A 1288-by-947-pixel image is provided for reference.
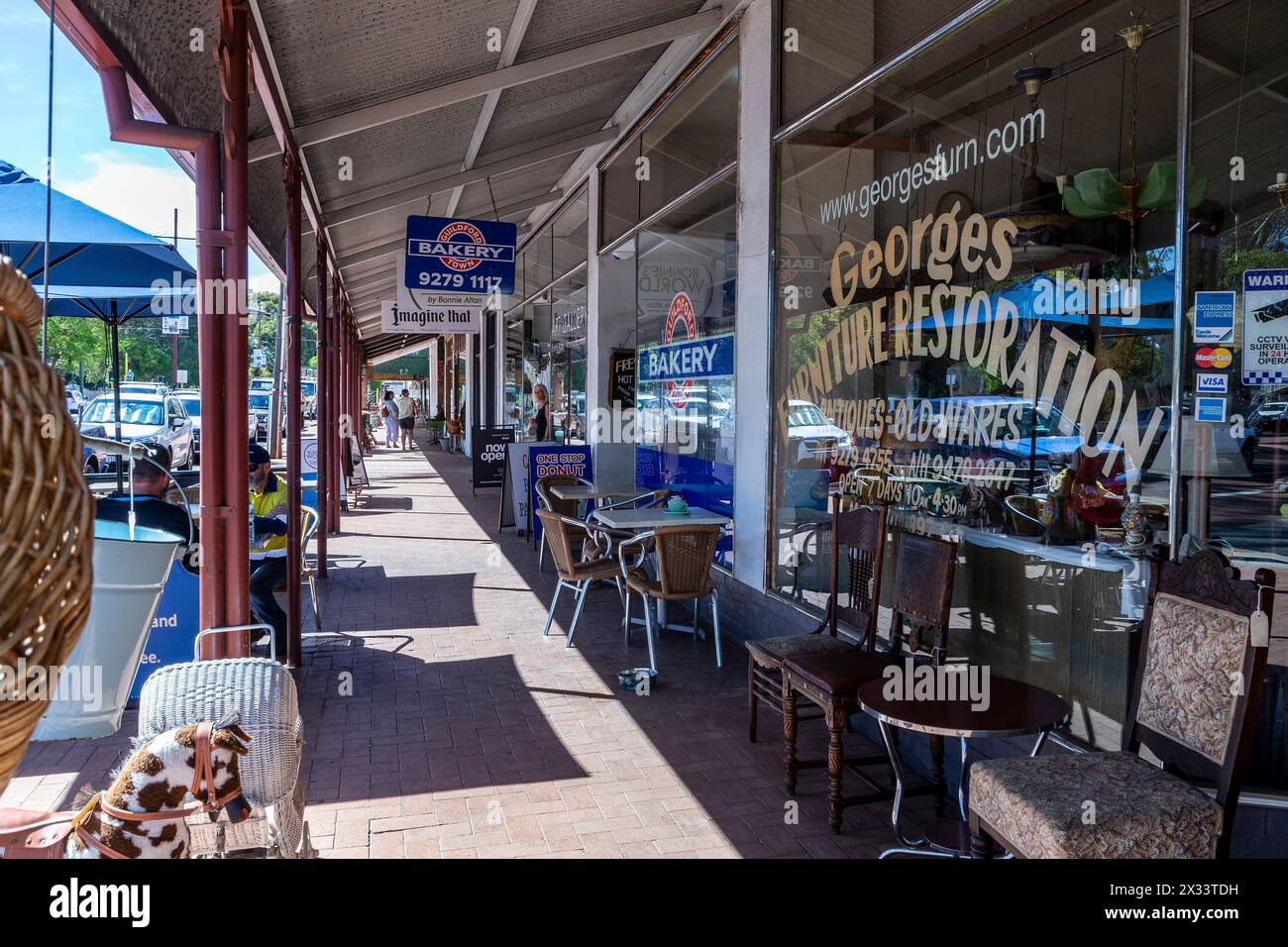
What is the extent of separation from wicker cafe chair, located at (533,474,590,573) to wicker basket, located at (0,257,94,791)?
731 cm

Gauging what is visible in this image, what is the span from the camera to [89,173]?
321 centimetres

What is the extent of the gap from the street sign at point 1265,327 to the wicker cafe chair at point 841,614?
1624mm

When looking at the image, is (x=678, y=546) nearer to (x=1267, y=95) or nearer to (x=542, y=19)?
(x=542, y=19)

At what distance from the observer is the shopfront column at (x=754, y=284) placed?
20.6 feet

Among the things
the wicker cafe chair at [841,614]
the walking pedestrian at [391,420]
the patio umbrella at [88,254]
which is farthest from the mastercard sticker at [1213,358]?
the walking pedestrian at [391,420]

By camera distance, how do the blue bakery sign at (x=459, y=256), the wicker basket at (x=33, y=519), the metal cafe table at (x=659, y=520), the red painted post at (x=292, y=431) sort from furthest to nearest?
1. the blue bakery sign at (x=459, y=256)
2. the metal cafe table at (x=659, y=520)
3. the red painted post at (x=292, y=431)
4. the wicker basket at (x=33, y=519)

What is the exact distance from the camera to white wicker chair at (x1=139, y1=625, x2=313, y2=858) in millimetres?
2506

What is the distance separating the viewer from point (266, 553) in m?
6.00

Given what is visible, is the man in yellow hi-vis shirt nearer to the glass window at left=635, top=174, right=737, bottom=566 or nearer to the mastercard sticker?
the glass window at left=635, top=174, right=737, bottom=566

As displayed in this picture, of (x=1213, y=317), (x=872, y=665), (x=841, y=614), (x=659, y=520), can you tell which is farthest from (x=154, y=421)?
(x=1213, y=317)

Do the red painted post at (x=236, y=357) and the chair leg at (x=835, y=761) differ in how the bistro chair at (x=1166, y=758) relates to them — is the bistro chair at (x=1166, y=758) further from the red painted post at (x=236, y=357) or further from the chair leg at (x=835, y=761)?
the red painted post at (x=236, y=357)

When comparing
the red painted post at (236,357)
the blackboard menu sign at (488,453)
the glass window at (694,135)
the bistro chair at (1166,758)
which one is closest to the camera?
the bistro chair at (1166,758)

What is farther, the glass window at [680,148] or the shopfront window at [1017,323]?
the glass window at [680,148]

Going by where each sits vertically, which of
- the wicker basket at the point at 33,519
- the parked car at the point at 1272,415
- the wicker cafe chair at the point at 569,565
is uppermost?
the parked car at the point at 1272,415
